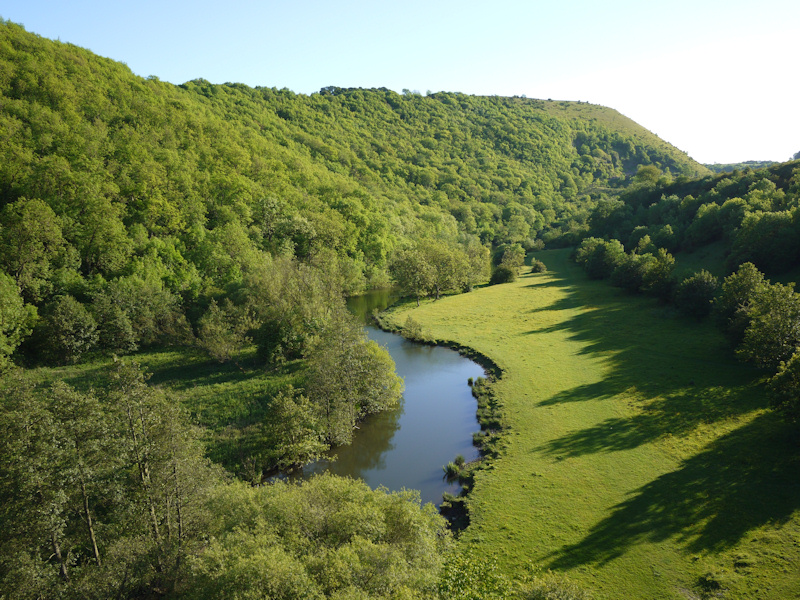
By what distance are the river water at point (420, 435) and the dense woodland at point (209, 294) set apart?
2.30 m

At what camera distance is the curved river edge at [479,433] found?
24.7 metres

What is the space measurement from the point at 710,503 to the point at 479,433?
14.9 metres

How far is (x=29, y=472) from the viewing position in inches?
557

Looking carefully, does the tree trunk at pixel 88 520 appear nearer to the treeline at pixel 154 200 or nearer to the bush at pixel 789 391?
the treeline at pixel 154 200

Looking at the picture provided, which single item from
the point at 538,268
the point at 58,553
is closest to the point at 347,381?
the point at 58,553

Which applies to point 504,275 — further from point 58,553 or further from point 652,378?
point 58,553

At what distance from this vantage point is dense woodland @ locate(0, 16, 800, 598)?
A: 49.4 feet

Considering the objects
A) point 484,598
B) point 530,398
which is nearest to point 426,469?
point 530,398

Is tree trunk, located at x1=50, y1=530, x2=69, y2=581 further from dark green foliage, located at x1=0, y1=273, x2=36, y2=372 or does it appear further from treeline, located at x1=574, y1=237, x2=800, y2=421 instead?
treeline, located at x1=574, y1=237, x2=800, y2=421

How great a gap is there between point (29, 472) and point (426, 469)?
72.4ft

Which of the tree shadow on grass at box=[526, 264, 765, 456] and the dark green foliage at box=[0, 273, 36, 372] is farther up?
the dark green foliage at box=[0, 273, 36, 372]

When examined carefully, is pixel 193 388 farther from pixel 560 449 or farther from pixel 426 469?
pixel 560 449

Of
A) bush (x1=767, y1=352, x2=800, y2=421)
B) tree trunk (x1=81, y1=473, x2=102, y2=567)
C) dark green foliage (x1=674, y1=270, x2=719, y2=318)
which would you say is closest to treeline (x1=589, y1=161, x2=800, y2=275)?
dark green foliage (x1=674, y1=270, x2=719, y2=318)

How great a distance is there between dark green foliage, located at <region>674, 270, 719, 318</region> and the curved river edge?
1079 inches
